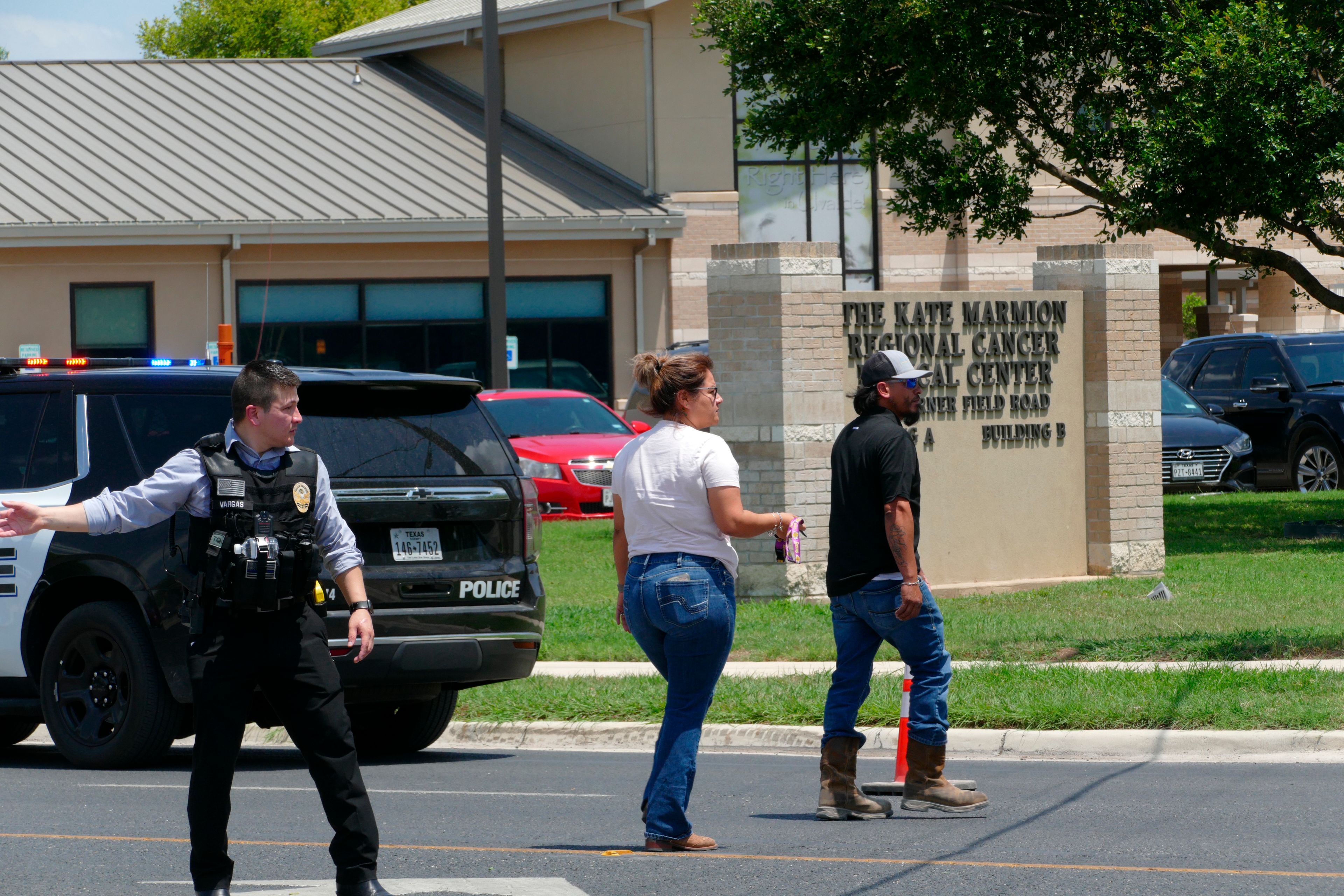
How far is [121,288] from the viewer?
30.0 m

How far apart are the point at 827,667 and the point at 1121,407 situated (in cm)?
549

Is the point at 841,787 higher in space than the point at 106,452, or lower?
lower

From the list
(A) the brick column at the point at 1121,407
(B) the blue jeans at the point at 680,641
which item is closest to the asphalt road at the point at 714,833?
(B) the blue jeans at the point at 680,641

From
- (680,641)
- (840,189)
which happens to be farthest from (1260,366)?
(680,641)

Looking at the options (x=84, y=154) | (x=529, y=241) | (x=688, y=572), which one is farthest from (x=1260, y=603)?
(x=84, y=154)

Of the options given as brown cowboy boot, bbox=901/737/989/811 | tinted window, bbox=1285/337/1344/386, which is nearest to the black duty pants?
brown cowboy boot, bbox=901/737/989/811

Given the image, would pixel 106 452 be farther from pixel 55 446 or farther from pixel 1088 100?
pixel 1088 100

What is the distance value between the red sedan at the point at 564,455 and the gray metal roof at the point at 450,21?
39.8ft

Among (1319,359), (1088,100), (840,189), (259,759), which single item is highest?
(840,189)

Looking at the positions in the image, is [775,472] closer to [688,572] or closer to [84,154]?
[688,572]

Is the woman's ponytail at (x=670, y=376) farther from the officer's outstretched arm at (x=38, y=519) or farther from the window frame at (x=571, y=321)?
the window frame at (x=571, y=321)

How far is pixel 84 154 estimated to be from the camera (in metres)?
31.2

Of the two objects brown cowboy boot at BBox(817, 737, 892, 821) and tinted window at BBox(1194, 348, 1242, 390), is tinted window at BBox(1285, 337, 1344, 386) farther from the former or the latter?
brown cowboy boot at BBox(817, 737, 892, 821)

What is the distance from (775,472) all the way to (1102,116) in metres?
6.53
